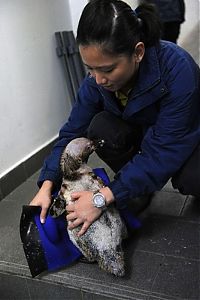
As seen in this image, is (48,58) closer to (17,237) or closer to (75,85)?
(75,85)

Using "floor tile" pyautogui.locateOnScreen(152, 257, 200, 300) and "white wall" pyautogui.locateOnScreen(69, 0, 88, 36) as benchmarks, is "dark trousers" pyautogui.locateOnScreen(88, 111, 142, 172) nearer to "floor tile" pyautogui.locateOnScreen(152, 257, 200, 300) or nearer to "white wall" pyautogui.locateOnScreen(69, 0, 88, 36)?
"floor tile" pyautogui.locateOnScreen(152, 257, 200, 300)

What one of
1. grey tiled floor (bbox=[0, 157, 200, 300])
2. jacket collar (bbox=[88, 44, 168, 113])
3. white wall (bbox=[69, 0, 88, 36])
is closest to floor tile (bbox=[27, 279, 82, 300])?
grey tiled floor (bbox=[0, 157, 200, 300])

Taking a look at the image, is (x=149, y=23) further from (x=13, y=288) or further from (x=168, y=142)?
(x=13, y=288)

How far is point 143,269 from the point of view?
104cm

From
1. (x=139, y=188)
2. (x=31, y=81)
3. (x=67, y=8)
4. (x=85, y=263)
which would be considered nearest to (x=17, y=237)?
(x=85, y=263)

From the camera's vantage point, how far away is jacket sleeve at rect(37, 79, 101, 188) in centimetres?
114

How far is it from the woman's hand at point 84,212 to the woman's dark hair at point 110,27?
38 centimetres

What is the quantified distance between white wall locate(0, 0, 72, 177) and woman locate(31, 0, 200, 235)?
64 cm

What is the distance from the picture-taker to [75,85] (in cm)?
202

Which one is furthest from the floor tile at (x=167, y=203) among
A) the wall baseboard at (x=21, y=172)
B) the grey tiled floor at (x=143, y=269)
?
the wall baseboard at (x=21, y=172)

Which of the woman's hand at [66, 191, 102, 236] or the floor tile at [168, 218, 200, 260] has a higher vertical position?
the woman's hand at [66, 191, 102, 236]

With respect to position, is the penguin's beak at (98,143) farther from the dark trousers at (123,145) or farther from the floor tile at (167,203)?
the floor tile at (167,203)

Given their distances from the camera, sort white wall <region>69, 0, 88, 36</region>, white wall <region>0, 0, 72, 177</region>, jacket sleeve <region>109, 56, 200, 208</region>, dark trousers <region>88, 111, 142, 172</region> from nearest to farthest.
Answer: jacket sleeve <region>109, 56, 200, 208</region> < dark trousers <region>88, 111, 142, 172</region> < white wall <region>0, 0, 72, 177</region> < white wall <region>69, 0, 88, 36</region>

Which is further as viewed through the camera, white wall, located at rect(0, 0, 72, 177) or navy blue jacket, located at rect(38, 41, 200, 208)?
white wall, located at rect(0, 0, 72, 177)
